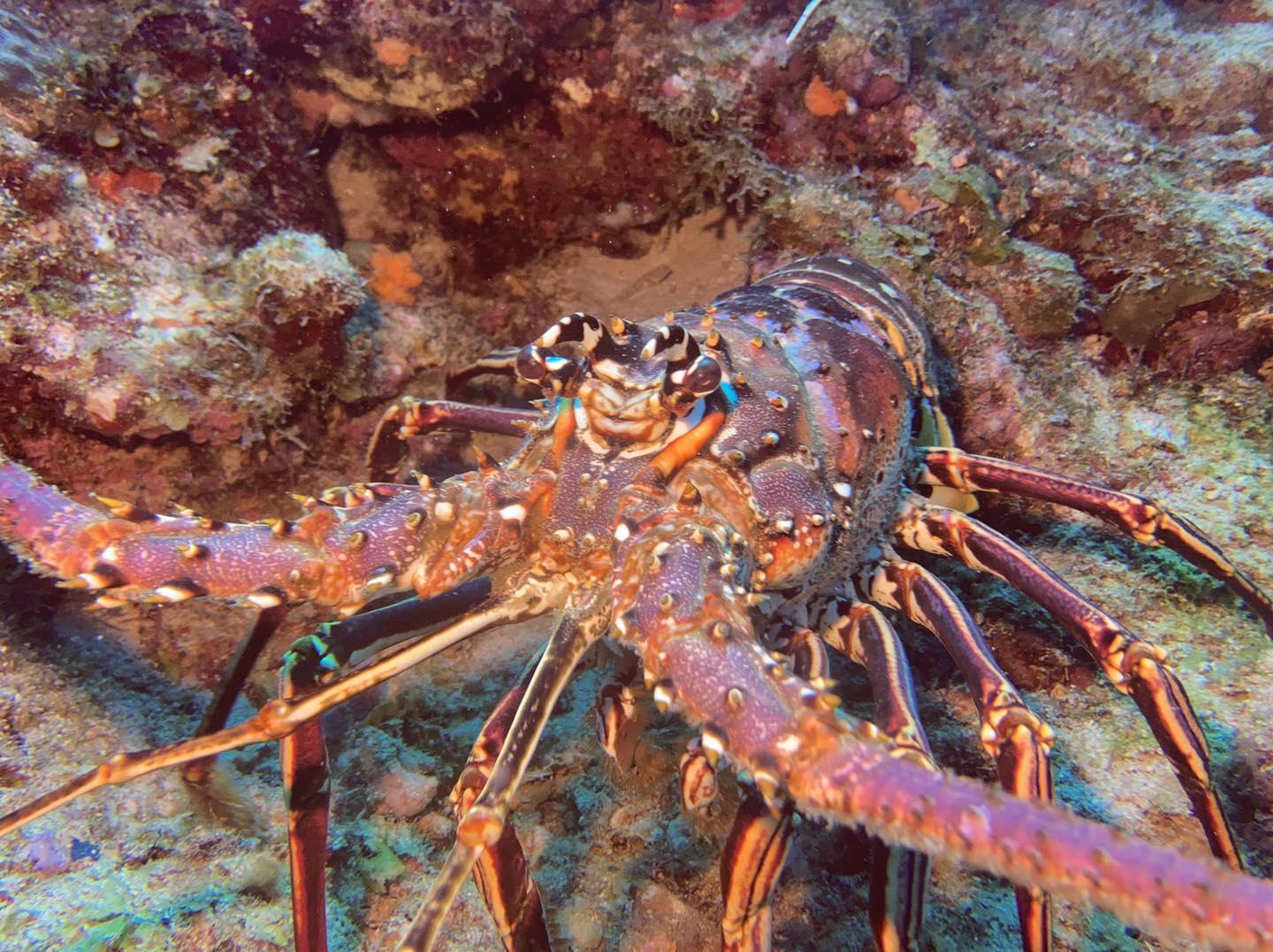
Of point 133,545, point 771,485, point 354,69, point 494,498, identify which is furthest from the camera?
point 354,69

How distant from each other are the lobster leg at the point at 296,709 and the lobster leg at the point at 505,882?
9.4 inches

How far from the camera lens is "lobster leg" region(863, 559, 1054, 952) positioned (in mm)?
1873

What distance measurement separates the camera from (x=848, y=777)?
43.4 inches

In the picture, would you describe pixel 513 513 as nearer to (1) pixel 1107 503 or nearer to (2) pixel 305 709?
(2) pixel 305 709

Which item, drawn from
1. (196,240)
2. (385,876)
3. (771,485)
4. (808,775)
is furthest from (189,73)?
(808,775)

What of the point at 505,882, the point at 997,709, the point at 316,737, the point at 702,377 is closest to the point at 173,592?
the point at 316,737

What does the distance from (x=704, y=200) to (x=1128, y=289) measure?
2587 millimetres

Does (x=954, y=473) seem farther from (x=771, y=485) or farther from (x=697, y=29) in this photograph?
(x=697, y=29)

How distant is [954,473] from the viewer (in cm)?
319

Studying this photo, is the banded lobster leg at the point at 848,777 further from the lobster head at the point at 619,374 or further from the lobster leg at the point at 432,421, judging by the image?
the lobster leg at the point at 432,421

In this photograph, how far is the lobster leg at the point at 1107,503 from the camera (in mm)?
2588

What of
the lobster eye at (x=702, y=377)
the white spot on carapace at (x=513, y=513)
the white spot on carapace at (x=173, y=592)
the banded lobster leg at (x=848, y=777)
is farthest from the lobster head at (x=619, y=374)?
the white spot on carapace at (x=173, y=592)

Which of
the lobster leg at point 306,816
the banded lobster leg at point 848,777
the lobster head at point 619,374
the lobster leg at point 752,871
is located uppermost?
the lobster head at point 619,374

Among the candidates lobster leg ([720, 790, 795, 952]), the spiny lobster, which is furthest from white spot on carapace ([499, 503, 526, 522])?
lobster leg ([720, 790, 795, 952])
